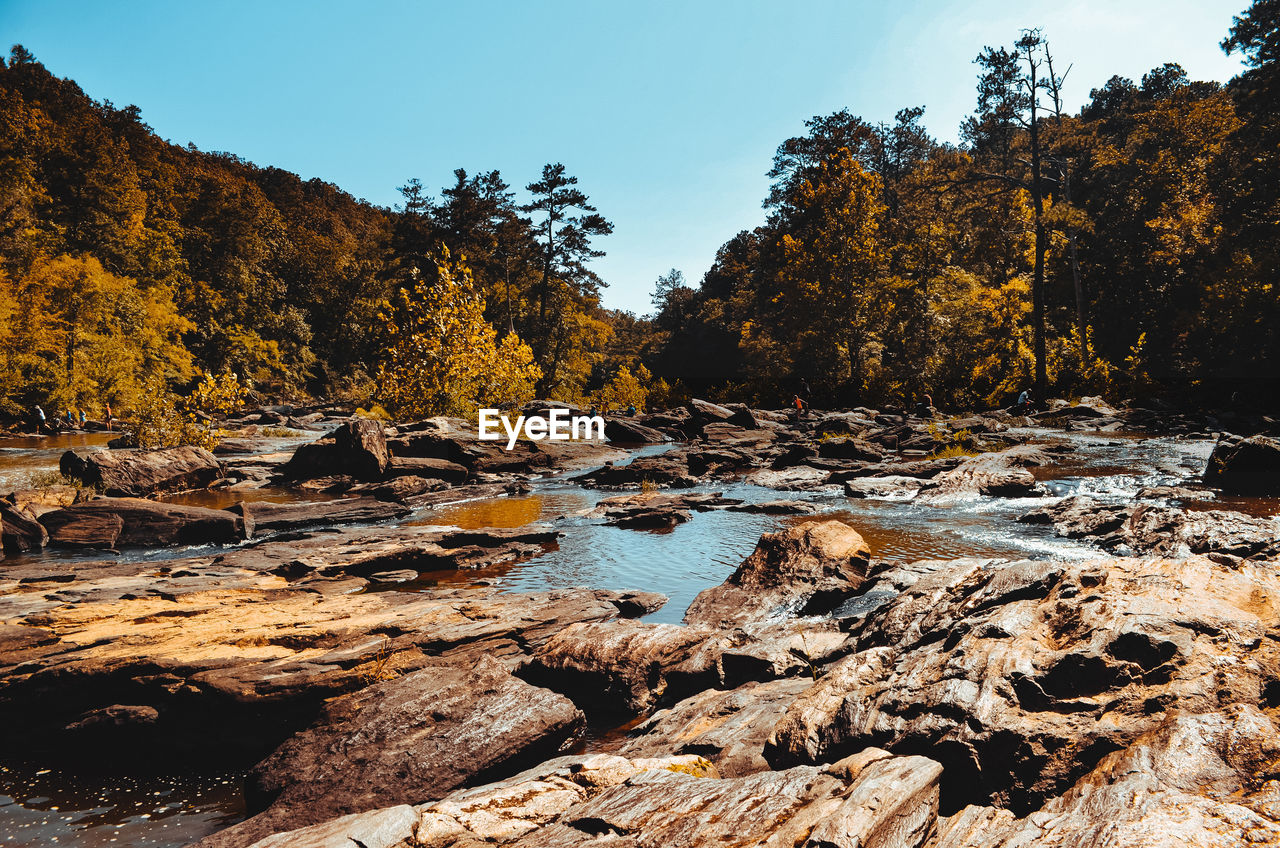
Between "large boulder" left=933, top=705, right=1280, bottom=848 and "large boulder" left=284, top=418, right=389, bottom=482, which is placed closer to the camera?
"large boulder" left=933, top=705, right=1280, bottom=848

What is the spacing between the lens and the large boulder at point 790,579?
8.89 m

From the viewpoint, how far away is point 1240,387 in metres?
29.5

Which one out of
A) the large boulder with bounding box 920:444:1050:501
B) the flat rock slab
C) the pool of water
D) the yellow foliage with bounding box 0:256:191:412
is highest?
the yellow foliage with bounding box 0:256:191:412

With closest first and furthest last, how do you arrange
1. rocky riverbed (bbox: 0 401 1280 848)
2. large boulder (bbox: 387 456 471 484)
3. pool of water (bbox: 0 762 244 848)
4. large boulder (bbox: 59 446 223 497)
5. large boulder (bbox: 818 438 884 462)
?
rocky riverbed (bbox: 0 401 1280 848) → pool of water (bbox: 0 762 244 848) → large boulder (bbox: 59 446 223 497) → large boulder (bbox: 387 456 471 484) → large boulder (bbox: 818 438 884 462)

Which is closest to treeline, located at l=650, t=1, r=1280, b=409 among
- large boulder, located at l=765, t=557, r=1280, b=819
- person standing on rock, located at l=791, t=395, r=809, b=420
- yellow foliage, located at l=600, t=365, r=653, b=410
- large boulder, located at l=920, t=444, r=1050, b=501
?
person standing on rock, located at l=791, t=395, r=809, b=420

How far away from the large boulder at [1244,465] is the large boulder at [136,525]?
22.0 meters

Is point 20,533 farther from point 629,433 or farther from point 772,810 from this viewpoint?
point 629,433

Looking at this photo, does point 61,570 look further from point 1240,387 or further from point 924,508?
point 1240,387

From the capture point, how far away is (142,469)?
17.7 metres

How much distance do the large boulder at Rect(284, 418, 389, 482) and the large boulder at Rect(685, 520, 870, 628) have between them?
14.4 meters

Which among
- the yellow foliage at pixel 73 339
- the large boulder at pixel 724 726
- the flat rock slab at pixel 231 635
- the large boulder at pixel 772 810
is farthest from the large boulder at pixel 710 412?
the yellow foliage at pixel 73 339

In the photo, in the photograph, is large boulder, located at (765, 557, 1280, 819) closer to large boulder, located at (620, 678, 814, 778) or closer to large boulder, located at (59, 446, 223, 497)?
large boulder, located at (620, 678, 814, 778)

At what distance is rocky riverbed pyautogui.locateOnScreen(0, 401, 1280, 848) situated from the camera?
3590 millimetres

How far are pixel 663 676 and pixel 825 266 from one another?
39.4m
